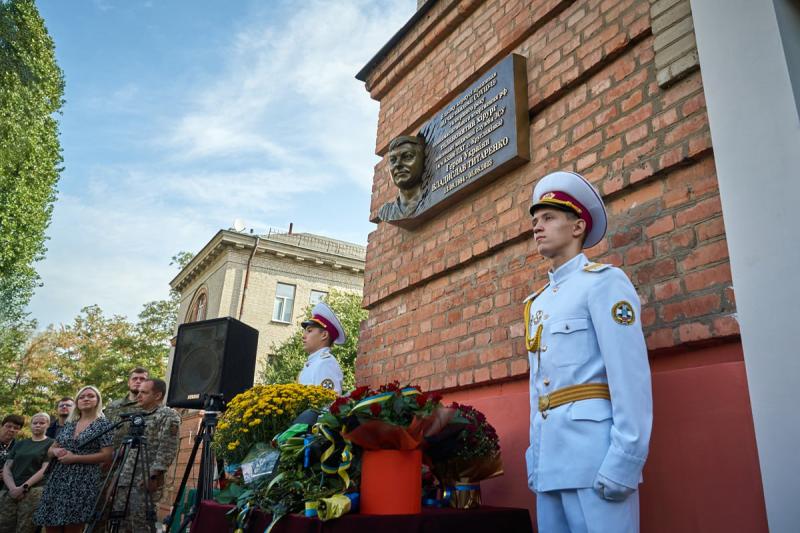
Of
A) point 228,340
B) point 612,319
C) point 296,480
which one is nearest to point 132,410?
point 228,340

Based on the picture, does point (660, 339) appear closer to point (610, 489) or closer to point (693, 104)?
point (610, 489)

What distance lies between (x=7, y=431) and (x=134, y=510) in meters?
3.04

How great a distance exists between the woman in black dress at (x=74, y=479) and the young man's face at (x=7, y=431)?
2.21 m

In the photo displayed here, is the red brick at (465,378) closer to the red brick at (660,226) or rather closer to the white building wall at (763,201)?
the red brick at (660,226)

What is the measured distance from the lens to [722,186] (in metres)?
2.35

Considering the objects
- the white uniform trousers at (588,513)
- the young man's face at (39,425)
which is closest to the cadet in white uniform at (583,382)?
the white uniform trousers at (588,513)

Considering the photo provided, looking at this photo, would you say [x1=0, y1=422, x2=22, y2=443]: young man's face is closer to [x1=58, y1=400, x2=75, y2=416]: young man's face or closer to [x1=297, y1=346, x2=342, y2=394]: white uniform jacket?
[x1=58, y1=400, x2=75, y2=416]: young man's face

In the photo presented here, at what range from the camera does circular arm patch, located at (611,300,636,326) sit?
204 centimetres

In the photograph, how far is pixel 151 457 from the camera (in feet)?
16.6

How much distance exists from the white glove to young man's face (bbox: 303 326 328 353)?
302 cm

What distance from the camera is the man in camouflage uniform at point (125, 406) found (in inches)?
198

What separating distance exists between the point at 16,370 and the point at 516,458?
1120 inches

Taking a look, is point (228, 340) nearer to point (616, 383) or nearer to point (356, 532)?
point (356, 532)

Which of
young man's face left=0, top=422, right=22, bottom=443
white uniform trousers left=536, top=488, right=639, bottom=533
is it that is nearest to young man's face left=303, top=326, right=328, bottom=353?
white uniform trousers left=536, top=488, right=639, bottom=533
